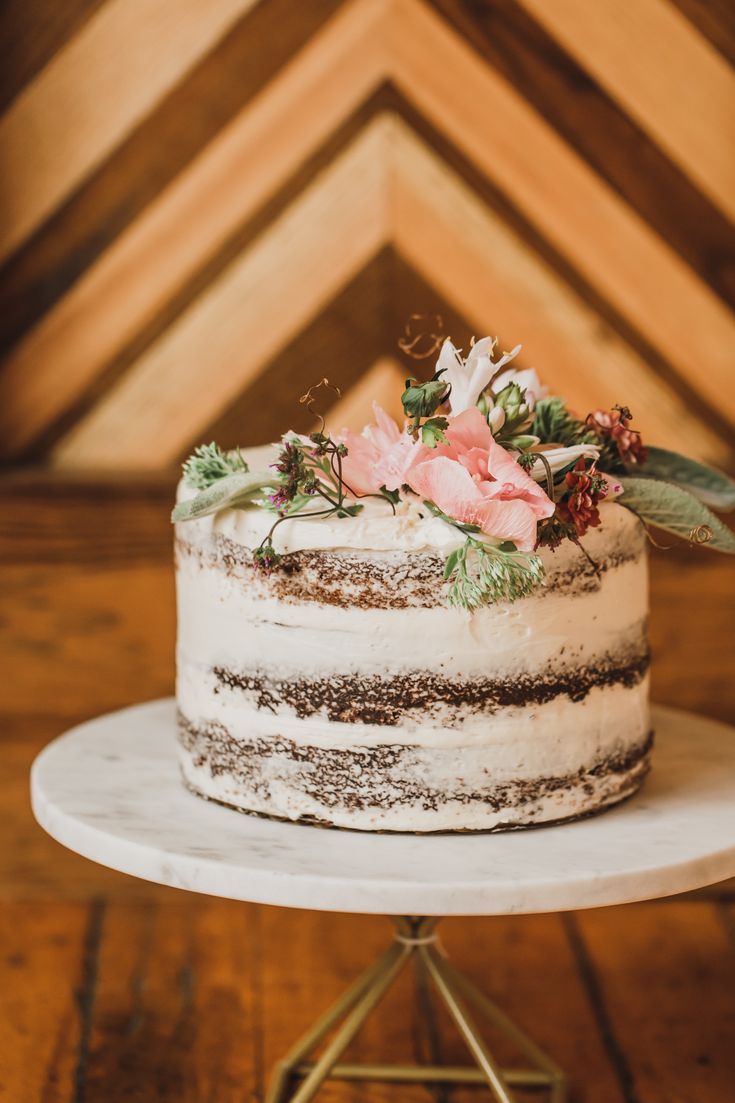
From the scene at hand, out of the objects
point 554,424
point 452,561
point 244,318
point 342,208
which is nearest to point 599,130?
point 342,208

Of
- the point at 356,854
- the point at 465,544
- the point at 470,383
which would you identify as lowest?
the point at 356,854

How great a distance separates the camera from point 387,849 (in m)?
1.29

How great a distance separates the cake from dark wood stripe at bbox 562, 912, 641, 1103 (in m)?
0.77

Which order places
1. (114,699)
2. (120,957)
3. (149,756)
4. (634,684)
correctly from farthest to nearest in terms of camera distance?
(114,699), (120,957), (149,756), (634,684)

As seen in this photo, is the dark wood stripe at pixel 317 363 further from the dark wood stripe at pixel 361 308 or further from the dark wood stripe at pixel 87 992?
the dark wood stripe at pixel 87 992

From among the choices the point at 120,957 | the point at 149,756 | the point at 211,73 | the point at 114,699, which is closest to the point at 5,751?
the point at 114,699

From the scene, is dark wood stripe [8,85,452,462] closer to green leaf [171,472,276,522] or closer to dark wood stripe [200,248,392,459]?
dark wood stripe [200,248,392,459]

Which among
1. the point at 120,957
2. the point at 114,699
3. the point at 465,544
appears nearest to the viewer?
the point at 465,544

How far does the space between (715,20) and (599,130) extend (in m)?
0.29

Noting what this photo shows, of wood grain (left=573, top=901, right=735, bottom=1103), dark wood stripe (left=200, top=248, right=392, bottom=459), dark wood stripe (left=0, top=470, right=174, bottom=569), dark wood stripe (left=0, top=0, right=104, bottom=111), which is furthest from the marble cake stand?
dark wood stripe (left=0, top=0, right=104, bottom=111)

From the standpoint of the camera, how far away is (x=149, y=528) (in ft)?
8.09

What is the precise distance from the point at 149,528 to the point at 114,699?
0.34 metres

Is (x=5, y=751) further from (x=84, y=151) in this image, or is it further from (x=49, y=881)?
(x=84, y=151)

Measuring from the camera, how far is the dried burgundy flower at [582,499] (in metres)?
1.30
